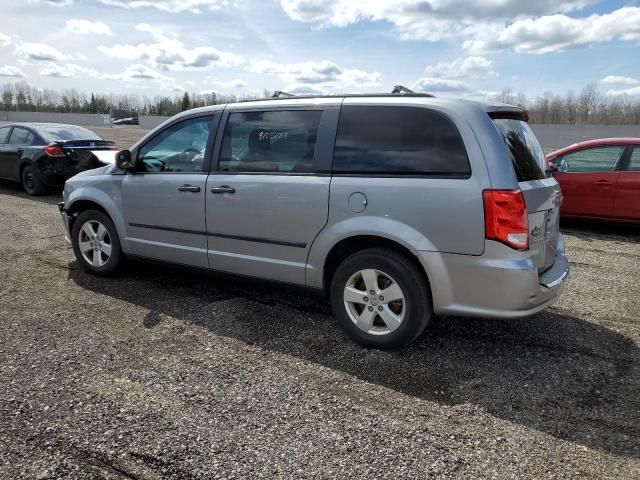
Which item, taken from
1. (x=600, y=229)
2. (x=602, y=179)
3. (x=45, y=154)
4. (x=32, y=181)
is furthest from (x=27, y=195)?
(x=600, y=229)

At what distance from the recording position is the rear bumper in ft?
11.0

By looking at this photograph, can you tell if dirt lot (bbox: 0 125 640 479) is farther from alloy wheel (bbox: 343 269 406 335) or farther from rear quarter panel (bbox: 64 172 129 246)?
rear quarter panel (bbox: 64 172 129 246)

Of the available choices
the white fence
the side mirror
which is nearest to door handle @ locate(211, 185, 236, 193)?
the side mirror

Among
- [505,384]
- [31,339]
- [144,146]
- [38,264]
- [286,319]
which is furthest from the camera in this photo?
[38,264]

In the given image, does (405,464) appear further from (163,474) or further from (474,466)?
(163,474)

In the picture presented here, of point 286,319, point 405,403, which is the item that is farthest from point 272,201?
point 405,403

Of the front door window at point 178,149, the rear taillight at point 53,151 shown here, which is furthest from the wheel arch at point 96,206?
the rear taillight at point 53,151

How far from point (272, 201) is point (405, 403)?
6.05 ft

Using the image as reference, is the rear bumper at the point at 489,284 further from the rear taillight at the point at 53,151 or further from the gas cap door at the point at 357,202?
the rear taillight at the point at 53,151

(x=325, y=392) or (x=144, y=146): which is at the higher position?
(x=144, y=146)

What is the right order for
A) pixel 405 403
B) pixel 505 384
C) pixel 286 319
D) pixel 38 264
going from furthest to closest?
pixel 38 264, pixel 286 319, pixel 505 384, pixel 405 403

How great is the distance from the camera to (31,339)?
3.96 meters

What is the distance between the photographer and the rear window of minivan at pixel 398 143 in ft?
11.5

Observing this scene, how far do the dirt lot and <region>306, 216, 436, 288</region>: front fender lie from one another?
0.54m
